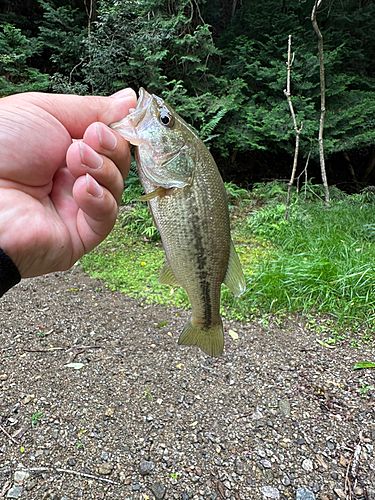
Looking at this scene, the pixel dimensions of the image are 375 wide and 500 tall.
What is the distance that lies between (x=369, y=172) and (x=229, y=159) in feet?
12.5

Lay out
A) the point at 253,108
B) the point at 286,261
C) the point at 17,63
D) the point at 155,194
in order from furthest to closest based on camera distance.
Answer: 1. the point at 253,108
2. the point at 17,63
3. the point at 286,261
4. the point at 155,194

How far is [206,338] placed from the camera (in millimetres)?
1665

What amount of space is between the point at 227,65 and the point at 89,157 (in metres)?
9.11

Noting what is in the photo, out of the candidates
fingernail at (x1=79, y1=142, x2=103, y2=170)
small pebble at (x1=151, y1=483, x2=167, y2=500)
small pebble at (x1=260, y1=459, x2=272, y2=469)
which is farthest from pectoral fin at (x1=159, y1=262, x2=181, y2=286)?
small pebble at (x1=260, y1=459, x2=272, y2=469)

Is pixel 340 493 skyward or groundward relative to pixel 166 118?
groundward

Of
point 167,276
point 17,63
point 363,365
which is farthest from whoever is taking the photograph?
point 17,63

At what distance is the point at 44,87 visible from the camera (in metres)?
7.75

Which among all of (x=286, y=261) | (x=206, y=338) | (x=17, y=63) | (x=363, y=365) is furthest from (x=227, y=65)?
(x=206, y=338)

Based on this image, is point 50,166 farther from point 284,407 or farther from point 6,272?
point 284,407

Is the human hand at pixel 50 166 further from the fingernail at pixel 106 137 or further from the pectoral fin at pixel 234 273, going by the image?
the pectoral fin at pixel 234 273

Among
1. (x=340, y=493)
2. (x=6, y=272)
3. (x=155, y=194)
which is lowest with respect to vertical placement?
(x=340, y=493)

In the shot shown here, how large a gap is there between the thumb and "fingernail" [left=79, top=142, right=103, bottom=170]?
0.24 metres

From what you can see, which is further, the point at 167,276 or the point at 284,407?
the point at 284,407

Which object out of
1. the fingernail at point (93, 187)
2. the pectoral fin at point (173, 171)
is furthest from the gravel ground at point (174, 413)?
the pectoral fin at point (173, 171)
